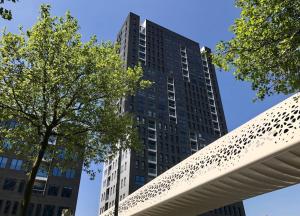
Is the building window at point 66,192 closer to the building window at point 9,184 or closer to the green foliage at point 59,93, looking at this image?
the building window at point 9,184

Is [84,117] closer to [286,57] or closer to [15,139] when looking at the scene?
[15,139]

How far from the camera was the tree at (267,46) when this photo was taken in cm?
1220

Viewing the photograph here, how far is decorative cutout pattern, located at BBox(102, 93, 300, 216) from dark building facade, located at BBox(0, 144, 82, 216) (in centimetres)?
2765

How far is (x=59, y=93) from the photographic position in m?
18.1

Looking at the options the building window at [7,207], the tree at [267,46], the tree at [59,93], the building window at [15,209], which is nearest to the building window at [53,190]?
the building window at [15,209]

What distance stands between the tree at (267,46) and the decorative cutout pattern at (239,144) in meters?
1.36

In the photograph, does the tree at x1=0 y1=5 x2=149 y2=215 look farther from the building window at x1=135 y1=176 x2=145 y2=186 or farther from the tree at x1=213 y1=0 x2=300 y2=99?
the building window at x1=135 y1=176 x2=145 y2=186

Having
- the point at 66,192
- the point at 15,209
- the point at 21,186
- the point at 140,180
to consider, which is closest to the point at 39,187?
the point at 21,186

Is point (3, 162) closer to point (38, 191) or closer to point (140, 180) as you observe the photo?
point (38, 191)

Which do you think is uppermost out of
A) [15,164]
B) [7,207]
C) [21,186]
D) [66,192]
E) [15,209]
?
[15,164]

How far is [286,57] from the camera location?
41.0ft

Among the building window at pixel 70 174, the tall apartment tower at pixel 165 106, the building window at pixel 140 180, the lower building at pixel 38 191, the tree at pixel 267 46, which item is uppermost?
the tall apartment tower at pixel 165 106

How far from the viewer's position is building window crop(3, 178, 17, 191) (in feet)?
171

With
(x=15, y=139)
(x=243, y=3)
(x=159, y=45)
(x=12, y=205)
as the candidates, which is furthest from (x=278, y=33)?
(x=159, y=45)
